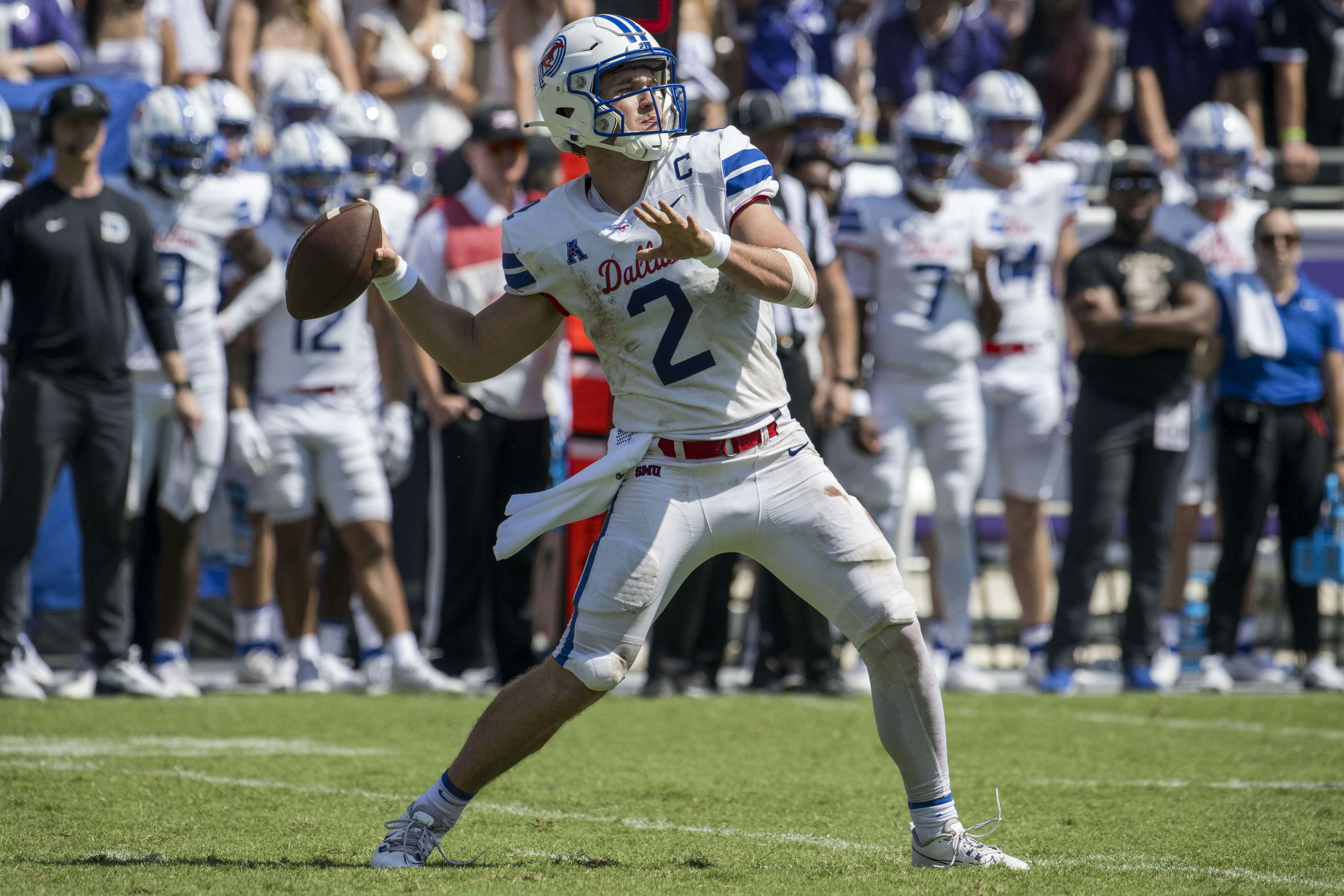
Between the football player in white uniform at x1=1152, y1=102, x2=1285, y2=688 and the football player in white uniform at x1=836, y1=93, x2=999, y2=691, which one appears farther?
the football player in white uniform at x1=1152, y1=102, x2=1285, y2=688

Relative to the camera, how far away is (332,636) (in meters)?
8.08

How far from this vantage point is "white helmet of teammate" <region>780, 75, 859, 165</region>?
7820mm

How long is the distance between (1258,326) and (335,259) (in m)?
5.53

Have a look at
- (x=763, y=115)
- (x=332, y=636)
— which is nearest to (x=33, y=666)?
(x=332, y=636)

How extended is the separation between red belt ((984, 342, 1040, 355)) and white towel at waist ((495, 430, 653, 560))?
4.58 meters

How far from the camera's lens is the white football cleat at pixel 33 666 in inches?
278

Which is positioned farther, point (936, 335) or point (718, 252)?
point (936, 335)

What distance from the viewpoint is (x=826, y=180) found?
7.67 metres

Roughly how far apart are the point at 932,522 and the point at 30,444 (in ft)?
13.5

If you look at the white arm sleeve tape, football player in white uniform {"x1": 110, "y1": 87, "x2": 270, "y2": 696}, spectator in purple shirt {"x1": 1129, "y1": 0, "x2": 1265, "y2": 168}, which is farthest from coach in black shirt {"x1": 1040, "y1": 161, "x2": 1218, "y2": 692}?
the white arm sleeve tape

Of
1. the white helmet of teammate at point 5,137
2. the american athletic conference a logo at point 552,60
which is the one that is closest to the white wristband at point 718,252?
the american athletic conference a logo at point 552,60

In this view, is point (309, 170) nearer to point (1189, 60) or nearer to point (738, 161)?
point (738, 161)

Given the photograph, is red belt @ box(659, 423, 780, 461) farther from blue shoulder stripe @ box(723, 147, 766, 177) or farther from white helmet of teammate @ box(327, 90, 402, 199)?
white helmet of teammate @ box(327, 90, 402, 199)

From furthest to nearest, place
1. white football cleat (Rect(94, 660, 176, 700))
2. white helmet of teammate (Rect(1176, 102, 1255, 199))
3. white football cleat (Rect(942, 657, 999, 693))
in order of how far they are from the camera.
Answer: white helmet of teammate (Rect(1176, 102, 1255, 199))
white football cleat (Rect(942, 657, 999, 693))
white football cleat (Rect(94, 660, 176, 700))
